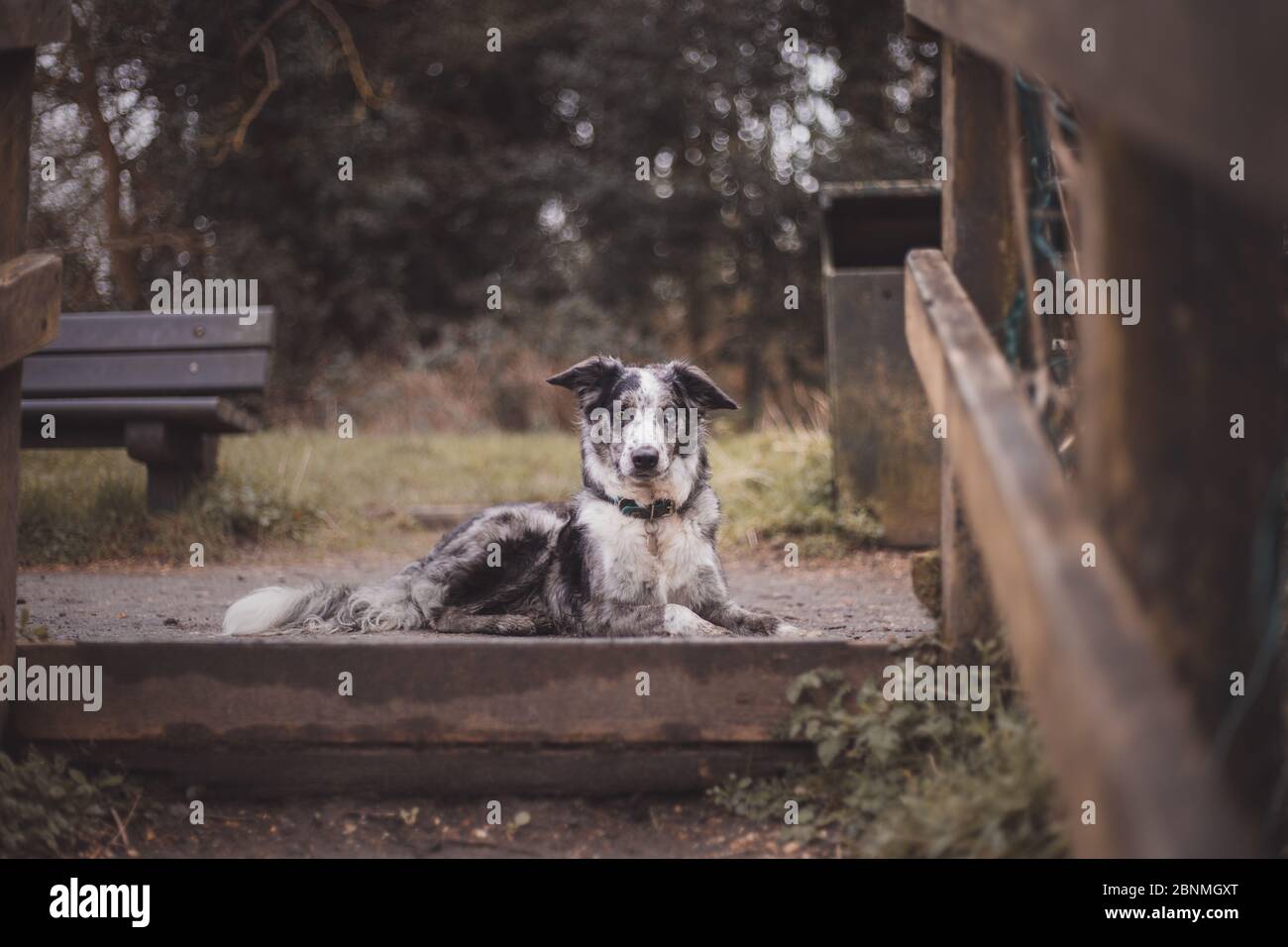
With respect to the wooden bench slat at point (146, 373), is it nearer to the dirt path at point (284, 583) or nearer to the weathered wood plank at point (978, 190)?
the dirt path at point (284, 583)

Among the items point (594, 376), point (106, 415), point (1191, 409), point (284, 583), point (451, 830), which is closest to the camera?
point (1191, 409)

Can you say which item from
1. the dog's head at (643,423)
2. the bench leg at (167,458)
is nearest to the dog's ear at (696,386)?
the dog's head at (643,423)

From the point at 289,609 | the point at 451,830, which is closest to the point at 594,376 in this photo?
the point at 289,609

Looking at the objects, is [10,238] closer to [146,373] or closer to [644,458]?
[644,458]

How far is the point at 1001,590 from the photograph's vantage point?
2.11m

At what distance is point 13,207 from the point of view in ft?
10.1

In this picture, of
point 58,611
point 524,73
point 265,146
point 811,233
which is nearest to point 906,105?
point 811,233

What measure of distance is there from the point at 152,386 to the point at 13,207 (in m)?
3.69

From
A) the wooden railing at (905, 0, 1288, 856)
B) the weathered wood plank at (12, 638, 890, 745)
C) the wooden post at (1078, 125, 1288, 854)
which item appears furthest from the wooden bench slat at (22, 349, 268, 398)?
the wooden post at (1078, 125, 1288, 854)

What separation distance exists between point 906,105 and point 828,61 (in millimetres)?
1349

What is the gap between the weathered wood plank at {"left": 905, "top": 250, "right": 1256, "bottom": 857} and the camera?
4.64 feet

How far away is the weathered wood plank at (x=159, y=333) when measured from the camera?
676 cm

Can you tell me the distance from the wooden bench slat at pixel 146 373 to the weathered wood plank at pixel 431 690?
3.77 metres
